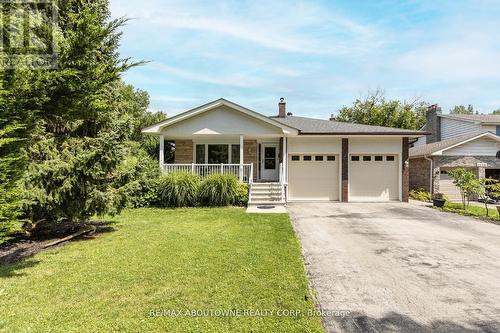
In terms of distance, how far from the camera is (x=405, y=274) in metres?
4.86

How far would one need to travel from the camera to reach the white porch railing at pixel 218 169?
14.4 m

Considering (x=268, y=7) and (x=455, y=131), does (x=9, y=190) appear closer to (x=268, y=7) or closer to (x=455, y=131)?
(x=268, y=7)

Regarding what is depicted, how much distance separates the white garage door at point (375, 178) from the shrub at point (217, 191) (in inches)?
273

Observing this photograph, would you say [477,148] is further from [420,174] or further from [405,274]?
[405,274]

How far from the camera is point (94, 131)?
8.55 metres

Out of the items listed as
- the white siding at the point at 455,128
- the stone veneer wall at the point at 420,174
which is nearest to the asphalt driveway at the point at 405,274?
the stone veneer wall at the point at 420,174

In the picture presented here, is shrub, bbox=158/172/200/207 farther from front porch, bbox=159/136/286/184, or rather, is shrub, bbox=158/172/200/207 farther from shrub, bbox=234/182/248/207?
front porch, bbox=159/136/286/184

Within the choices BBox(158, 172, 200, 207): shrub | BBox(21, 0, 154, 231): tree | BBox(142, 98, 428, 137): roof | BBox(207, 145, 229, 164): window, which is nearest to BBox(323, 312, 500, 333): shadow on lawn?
BBox(21, 0, 154, 231): tree

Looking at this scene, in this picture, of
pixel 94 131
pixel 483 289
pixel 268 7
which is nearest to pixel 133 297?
pixel 483 289

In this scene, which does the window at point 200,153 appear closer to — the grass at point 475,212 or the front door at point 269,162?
the front door at point 269,162

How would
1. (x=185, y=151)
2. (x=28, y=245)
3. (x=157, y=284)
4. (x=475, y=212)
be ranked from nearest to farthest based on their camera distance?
(x=157, y=284)
(x=28, y=245)
(x=475, y=212)
(x=185, y=151)

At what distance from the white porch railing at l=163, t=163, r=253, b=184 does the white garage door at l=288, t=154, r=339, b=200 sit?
8.18ft

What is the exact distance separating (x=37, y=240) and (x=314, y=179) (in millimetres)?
12384

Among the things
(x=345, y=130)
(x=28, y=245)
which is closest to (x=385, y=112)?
(x=345, y=130)
